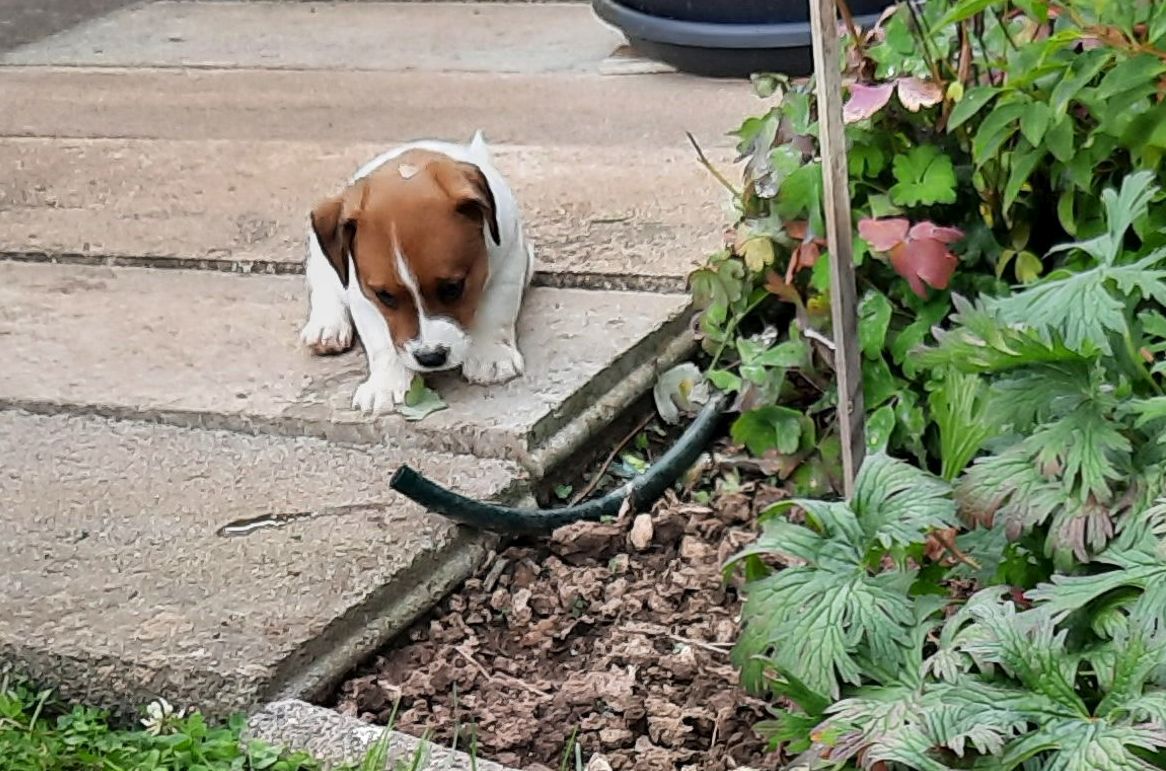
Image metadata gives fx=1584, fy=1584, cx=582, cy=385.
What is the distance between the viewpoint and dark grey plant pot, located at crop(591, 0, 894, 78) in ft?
16.8

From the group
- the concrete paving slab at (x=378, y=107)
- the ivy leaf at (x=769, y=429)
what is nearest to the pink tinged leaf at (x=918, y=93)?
the ivy leaf at (x=769, y=429)

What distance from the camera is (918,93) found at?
250 cm

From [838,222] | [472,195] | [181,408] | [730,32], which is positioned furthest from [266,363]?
[730,32]

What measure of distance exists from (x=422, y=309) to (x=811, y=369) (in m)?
0.78

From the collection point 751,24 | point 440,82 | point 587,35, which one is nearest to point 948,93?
point 751,24

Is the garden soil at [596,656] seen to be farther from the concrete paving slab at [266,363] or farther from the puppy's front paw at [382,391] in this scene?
the puppy's front paw at [382,391]

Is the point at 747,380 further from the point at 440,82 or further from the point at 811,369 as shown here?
the point at 440,82

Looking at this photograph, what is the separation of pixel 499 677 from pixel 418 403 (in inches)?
30.6

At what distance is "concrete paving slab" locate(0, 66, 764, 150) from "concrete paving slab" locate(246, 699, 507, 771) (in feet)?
8.59

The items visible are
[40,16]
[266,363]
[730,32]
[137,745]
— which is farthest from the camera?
[40,16]

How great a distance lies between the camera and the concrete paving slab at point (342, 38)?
20.1 feet

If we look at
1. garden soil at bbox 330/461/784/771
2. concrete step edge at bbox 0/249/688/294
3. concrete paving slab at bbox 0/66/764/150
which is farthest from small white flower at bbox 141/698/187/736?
concrete paving slab at bbox 0/66/764/150

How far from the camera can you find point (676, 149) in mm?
4523

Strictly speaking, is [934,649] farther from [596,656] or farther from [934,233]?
[934,233]
